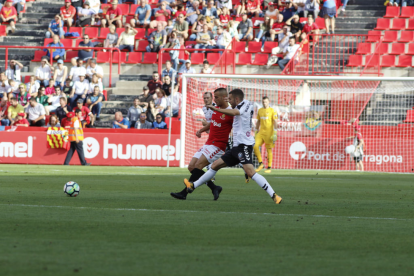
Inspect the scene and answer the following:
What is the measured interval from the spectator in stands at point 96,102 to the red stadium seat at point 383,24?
10881 mm

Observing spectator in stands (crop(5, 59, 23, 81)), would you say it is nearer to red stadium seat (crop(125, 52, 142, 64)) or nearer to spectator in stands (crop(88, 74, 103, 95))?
spectator in stands (crop(88, 74, 103, 95))

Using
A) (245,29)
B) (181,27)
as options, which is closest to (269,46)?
(245,29)

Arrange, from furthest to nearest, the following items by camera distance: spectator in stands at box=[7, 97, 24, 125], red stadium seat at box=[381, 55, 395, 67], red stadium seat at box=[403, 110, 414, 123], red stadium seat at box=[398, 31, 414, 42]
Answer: red stadium seat at box=[398, 31, 414, 42]
red stadium seat at box=[381, 55, 395, 67]
spectator in stands at box=[7, 97, 24, 125]
red stadium seat at box=[403, 110, 414, 123]

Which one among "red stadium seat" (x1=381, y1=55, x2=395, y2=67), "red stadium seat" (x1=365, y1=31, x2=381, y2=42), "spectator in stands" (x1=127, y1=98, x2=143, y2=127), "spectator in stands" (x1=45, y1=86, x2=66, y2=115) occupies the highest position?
"red stadium seat" (x1=365, y1=31, x2=381, y2=42)

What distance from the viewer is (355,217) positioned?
7863 millimetres

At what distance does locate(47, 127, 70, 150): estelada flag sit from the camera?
21531 mm

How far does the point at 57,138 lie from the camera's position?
21.6 m

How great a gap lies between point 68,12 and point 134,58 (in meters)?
4.05

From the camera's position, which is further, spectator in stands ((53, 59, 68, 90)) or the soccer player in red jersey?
spectator in stands ((53, 59, 68, 90))

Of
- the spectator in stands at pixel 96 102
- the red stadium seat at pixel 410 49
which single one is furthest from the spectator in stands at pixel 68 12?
the red stadium seat at pixel 410 49

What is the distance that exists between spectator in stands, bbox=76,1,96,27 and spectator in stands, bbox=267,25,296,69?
8.46 m

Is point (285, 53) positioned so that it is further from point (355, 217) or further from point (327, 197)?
point (355, 217)

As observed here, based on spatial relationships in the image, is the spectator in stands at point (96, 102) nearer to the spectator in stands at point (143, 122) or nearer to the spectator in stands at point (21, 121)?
the spectator in stands at point (143, 122)

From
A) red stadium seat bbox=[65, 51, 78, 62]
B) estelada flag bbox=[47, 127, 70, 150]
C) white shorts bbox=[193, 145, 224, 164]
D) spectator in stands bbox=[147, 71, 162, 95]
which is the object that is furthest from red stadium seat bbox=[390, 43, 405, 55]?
white shorts bbox=[193, 145, 224, 164]
